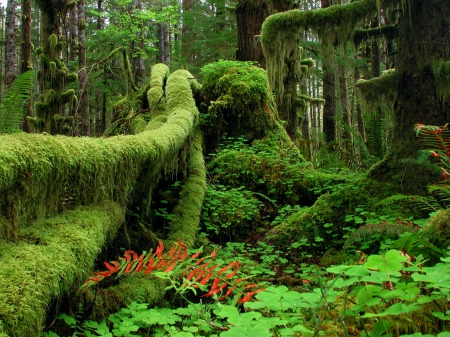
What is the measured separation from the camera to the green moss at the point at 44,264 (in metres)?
1.98

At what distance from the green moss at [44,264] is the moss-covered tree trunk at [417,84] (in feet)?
13.0

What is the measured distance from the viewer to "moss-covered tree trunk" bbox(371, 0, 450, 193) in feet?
16.2

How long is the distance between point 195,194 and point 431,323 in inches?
161

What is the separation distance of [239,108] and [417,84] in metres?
4.07

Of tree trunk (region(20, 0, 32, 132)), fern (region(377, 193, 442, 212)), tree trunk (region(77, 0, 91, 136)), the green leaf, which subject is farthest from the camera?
tree trunk (region(77, 0, 91, 136))

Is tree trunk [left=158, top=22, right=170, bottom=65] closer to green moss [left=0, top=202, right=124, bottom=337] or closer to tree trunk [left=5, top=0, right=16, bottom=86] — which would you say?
tree trunk [left=5, top=0, right=16, bottom=86]

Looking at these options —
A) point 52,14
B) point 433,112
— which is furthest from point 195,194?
point 52,14

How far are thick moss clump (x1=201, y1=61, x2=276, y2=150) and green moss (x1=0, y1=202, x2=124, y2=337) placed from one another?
17.7 feet

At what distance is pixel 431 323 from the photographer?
171 centimetres

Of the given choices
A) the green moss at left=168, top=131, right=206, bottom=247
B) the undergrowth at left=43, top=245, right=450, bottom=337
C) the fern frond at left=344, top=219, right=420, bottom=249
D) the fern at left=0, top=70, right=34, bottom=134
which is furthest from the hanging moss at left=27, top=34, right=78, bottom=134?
the undergrowth at left=43, top=245, right=450, bottom=337

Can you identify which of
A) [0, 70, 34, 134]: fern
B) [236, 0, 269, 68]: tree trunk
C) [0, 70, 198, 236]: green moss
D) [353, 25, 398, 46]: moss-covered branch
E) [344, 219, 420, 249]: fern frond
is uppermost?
[236, 0, 269, 68]: tree trunk

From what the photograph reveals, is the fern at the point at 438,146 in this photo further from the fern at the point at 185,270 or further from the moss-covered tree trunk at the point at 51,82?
the moss-covered tree trunk at the point at 51,82

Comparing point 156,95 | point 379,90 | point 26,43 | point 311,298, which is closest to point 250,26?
point 156,95

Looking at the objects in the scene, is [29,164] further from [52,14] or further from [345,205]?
[52,14]
